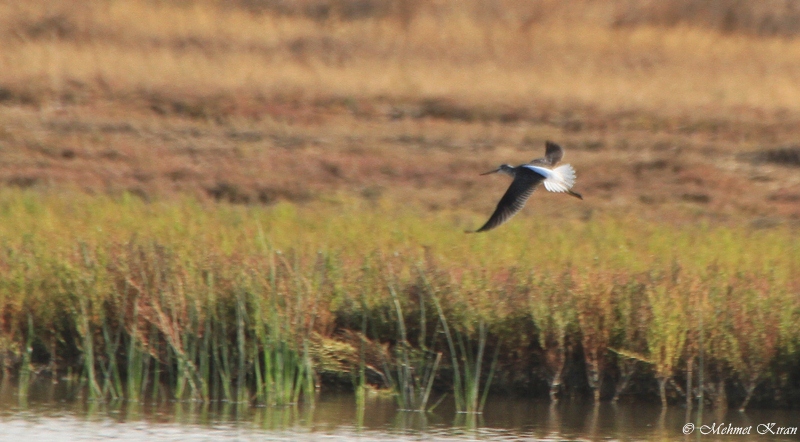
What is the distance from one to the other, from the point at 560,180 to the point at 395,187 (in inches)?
221

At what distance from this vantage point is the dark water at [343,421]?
641 cm

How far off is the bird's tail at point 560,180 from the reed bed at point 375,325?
439 mm

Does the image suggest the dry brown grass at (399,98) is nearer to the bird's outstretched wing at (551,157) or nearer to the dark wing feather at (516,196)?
the bird's outstretched wing at (551,157)

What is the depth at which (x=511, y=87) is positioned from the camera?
663 inches

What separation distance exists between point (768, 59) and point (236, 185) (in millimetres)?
8520

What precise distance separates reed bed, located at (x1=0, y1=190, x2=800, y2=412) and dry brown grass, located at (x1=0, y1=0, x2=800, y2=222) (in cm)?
501

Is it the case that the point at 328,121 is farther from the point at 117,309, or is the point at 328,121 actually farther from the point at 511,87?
the point at 117,309

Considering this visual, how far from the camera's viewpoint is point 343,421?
6.70 metres

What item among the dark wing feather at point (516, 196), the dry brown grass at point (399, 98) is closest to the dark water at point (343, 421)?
the dark wing feather at point (516, 196)

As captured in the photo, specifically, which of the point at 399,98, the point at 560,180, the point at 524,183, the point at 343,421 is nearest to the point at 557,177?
the point at 560,180

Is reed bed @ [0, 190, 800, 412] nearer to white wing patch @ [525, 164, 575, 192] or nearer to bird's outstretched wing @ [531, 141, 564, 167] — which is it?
white wing patch @ [525, 164, 575, 192]

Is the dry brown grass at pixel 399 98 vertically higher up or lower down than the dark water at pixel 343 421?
higher up

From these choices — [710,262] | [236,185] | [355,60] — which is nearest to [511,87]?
[355,60]

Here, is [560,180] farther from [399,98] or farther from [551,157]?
[399,98]
